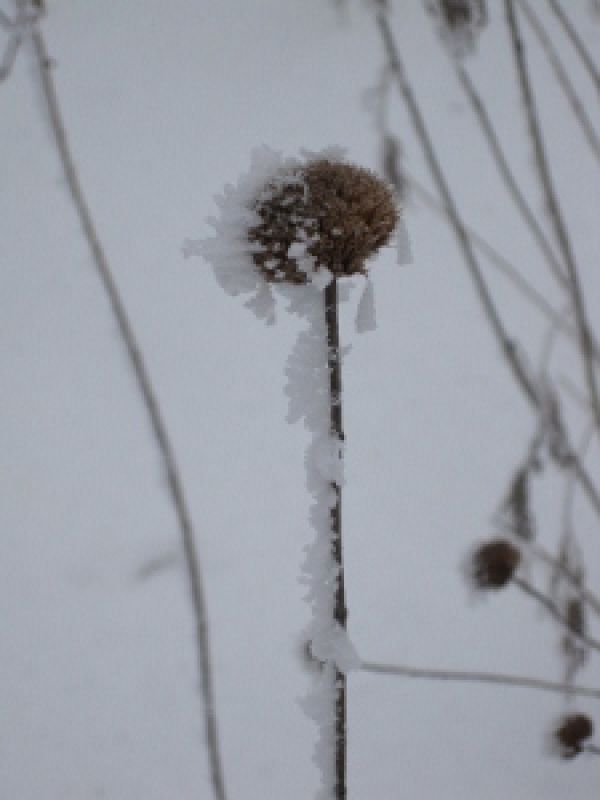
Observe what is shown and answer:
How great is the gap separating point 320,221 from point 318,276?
2 cm

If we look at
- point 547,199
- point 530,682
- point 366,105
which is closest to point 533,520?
point 530,682

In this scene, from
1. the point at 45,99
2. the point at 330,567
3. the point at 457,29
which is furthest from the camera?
the point at 457,29

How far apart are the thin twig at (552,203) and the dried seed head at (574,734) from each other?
0.74 ft

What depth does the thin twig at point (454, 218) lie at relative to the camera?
43 cm

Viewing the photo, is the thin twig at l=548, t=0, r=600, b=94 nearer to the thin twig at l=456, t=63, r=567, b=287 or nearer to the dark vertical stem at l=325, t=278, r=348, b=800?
the thin twig at l=456, t=63, r=567, b=287

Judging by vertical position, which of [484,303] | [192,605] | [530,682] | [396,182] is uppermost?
[396,182]

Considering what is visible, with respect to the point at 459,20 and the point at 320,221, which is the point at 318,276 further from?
the point at 459,20

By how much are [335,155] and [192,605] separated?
29cm

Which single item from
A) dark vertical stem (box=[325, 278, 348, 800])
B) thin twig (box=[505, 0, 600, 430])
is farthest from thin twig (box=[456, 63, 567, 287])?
dark vertical stem (box=[325, 278, 348, 800])

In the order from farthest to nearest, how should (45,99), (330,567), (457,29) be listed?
(457,29) < (45,99) < (330,567)

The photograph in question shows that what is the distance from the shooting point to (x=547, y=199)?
425 mm

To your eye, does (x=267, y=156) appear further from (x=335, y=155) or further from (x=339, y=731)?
(x=339, y=731)

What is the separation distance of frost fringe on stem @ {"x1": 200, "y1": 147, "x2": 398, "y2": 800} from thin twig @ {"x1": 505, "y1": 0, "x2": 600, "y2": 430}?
229 mm

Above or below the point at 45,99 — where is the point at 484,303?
below
